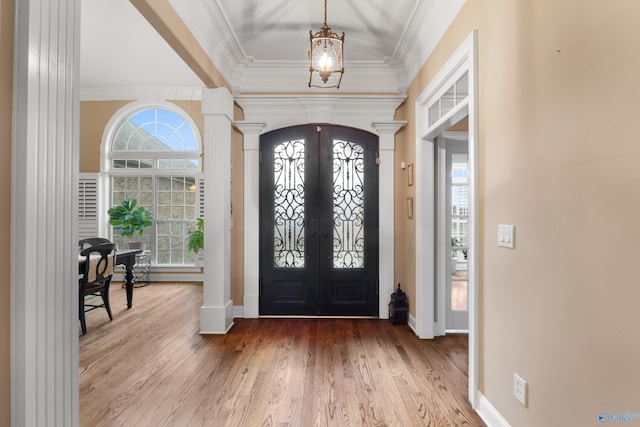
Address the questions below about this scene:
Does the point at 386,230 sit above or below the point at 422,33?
below

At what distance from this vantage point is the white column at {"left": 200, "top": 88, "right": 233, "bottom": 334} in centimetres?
364

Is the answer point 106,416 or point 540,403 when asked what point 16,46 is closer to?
point 106,416

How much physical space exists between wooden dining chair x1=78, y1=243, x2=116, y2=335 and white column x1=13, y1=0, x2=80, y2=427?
2.46 meters

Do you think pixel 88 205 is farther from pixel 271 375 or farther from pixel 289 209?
pixel 271 375

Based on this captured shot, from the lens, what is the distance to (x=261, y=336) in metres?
3.58

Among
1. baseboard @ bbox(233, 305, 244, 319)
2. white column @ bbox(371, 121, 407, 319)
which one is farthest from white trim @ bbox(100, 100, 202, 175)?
white column @ bbox(371, 121, 407, 319)

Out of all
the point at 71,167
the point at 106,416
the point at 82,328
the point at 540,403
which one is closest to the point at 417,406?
the point at 540,403

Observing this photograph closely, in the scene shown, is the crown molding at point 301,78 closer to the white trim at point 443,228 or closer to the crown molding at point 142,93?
the white trim at point 443,228

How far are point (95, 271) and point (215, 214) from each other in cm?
141

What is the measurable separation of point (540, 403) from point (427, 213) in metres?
2.16

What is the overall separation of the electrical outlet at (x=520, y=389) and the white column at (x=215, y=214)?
9.16 feet

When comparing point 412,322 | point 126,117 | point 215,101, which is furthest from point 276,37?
point 126,117

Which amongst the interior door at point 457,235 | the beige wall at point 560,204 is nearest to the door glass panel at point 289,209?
the interior door at point 457,235

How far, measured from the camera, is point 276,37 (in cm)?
360
